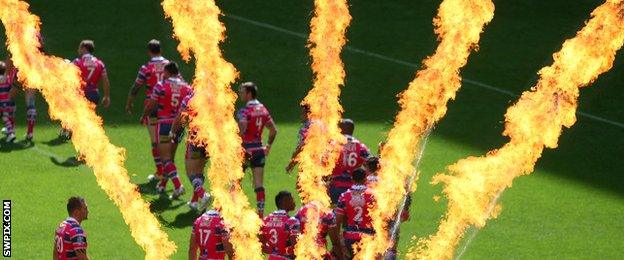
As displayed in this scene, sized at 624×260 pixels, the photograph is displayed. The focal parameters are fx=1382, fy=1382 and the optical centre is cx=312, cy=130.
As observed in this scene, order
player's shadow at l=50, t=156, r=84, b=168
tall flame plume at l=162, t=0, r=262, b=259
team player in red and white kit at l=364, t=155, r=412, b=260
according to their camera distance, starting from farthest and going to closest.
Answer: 1. player's shadow at l=50, t=156, r=84, b=168
2. team player in red and white kit at l=364, t=155, r=412, b=260
3. tall flame plume at l=162, t=0, r=262, b=259

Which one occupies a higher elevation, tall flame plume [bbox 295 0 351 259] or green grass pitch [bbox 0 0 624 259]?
tall flame plume [bbox 295 0 351 259]

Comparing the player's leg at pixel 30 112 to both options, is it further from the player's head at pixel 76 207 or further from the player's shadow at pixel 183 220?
the player's head at pixel 76 207

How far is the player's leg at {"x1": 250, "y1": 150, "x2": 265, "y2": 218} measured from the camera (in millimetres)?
19453

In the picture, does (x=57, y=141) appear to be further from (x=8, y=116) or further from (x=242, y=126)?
(x=242, y=126)

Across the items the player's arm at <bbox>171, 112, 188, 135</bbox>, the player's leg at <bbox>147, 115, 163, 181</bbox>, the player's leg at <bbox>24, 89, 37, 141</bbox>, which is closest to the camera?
the player's arm at <bbox>171, 112, 188, 135</bbox>

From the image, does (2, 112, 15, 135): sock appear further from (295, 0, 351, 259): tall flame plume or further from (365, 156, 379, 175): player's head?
(365, 156, 379, 175): player's head

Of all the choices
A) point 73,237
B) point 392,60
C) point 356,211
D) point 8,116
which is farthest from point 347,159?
point 392,60

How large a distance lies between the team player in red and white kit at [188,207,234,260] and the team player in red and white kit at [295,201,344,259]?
0.93 metres

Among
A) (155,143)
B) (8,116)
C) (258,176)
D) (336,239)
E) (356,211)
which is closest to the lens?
(336,239)

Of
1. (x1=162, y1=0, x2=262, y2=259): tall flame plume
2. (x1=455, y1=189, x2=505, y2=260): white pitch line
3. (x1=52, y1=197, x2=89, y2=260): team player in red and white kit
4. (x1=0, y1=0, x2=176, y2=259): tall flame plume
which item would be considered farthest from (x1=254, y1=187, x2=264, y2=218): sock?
(x1=52, y1=197, x2=89, y2=260): team player in red and white kit

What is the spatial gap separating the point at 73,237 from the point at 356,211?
135 inches

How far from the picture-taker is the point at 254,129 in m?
19.4

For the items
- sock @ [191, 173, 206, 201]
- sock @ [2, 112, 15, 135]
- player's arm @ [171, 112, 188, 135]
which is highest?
player's arm @ [171, 112, 188, 135]

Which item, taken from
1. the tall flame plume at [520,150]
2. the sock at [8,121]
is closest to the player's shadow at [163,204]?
the sock at [8,121]
